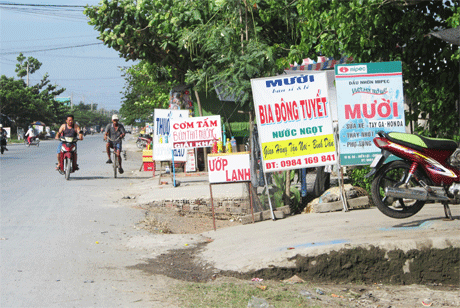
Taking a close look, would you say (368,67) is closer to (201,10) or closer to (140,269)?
(140,269)

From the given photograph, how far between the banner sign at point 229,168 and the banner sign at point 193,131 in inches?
180

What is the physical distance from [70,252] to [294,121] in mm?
3601

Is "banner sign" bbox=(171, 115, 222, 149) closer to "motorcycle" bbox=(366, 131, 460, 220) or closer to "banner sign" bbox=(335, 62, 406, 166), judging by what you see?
"banner sign" bbox=(335, 62, 406, 166)

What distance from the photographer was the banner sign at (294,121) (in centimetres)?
777

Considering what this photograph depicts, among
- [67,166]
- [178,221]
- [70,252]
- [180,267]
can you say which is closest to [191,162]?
[67,166]

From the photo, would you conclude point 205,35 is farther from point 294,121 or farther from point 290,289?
point 290,289

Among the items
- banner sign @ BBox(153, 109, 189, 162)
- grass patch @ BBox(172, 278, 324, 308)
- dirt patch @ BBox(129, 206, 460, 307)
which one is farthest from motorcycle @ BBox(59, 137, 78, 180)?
grass patch @ BBox(172, 278, 324, 308)

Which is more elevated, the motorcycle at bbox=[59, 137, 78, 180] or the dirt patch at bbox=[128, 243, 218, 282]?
the motorcycle at bbox=[59, 137, 78, 180]

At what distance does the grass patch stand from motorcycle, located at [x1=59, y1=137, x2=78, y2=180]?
1069cm

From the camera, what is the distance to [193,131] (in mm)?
12555

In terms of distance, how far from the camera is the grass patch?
4.52 metres

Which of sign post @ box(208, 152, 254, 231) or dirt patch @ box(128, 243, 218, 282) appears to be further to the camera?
sign post @ box(208, 152, 254, 231)

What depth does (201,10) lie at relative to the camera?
44.5ft

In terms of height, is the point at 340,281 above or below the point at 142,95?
below
